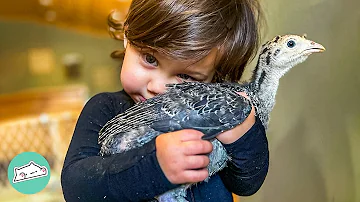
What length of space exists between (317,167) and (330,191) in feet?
0.14

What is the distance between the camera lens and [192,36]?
18.8 inches

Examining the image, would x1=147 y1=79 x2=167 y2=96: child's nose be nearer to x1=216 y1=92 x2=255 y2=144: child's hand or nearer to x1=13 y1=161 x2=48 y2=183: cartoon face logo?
x1=216 y1=92 x2=255 y2=144: child's hand

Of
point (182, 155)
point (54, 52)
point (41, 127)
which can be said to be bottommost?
point (41, 127)

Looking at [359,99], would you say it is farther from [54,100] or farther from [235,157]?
[54,100]

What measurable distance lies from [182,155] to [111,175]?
8 cm

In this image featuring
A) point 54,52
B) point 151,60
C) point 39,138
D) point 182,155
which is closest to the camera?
point 182,155

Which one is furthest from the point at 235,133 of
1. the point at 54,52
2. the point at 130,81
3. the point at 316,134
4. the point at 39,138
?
the point at 54,52

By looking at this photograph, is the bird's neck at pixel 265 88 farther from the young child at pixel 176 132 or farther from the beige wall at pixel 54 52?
the beige wall at pixel 54 52

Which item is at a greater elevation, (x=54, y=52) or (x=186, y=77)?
(x=186, y=77)

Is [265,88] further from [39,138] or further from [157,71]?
[39,138]

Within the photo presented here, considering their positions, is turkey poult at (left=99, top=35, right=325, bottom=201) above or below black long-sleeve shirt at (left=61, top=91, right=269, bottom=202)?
above

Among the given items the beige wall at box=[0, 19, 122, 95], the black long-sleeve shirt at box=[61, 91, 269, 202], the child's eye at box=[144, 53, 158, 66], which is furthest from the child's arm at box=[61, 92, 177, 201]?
the beige wall at box=[0, 19, 122, 95]

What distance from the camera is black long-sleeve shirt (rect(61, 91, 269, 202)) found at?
0.42 metres

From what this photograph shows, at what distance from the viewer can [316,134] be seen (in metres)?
0.72
